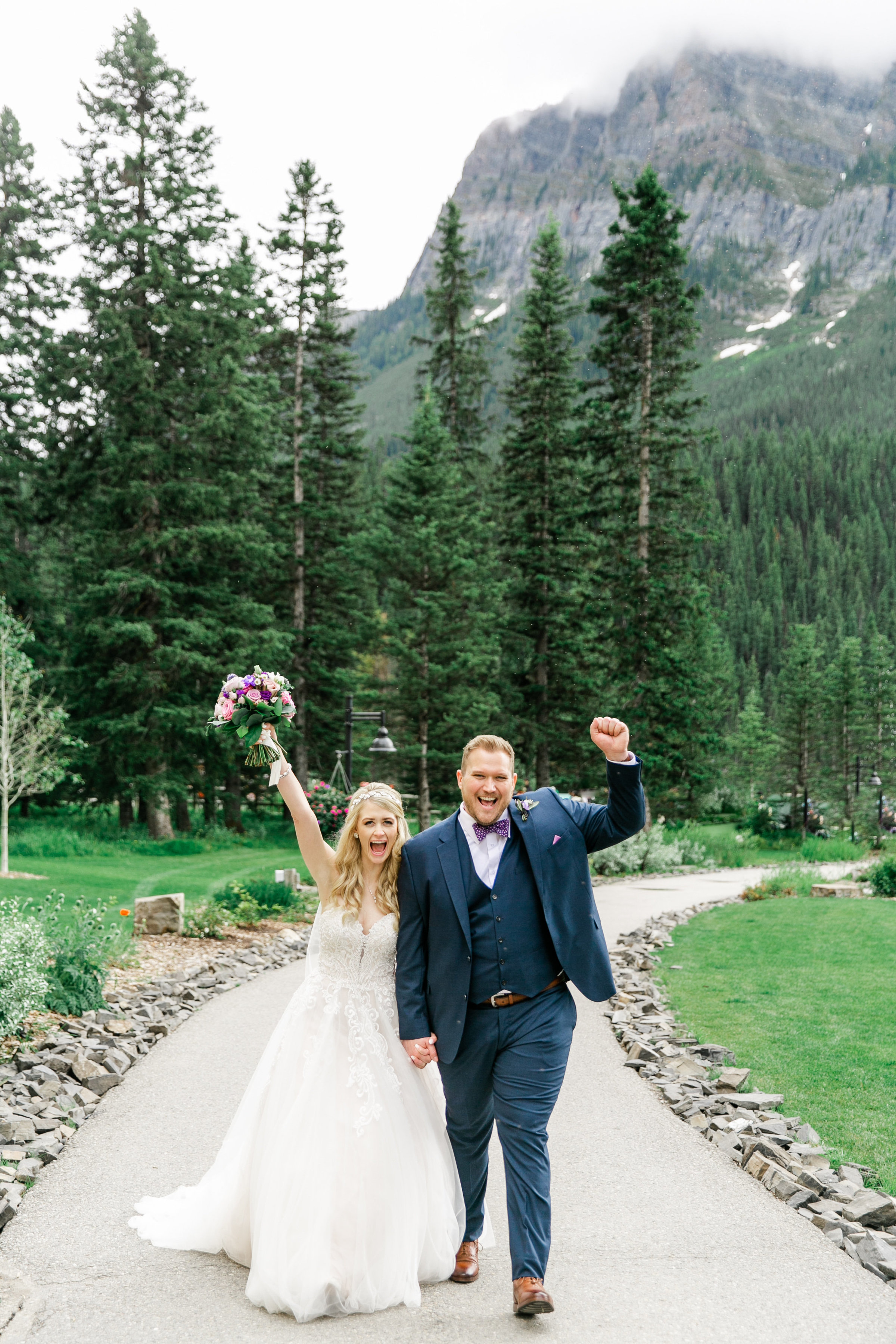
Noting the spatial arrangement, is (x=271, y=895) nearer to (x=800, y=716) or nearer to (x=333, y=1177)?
(x=333, y=1177)

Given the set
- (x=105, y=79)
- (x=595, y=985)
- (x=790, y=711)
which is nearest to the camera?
(x=595, y=985)

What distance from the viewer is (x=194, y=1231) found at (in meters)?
4.27

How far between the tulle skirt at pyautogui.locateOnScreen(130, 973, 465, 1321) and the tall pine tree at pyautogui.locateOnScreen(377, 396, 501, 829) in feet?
82.7

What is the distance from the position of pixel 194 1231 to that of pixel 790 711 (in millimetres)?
46827

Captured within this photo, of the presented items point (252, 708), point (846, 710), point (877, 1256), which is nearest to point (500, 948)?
point (252, 708)

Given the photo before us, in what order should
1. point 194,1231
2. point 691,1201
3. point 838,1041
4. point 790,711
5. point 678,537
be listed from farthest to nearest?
point 790,711, point 678,537, point 838,1041, point 691,1201, point 194,1231

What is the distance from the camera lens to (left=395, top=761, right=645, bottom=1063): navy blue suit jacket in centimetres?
396

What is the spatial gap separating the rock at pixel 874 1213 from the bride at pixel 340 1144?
178 centimetres

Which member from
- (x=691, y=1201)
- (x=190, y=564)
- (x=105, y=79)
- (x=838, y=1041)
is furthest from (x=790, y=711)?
(x=691, y=1201)

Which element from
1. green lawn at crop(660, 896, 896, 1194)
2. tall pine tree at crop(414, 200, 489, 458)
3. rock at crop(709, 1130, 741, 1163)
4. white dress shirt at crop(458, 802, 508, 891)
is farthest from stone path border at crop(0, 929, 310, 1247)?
tall pine tree at crop(414, 200, 489, 458)

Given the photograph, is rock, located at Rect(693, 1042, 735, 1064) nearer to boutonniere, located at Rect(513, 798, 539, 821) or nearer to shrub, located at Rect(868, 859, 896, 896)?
boutonniere, located at Rect(513, 798, 539, 821)

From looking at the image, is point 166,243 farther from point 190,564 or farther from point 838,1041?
point 838,1041

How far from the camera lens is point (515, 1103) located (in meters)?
3.82

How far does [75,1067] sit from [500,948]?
4.05 metres
